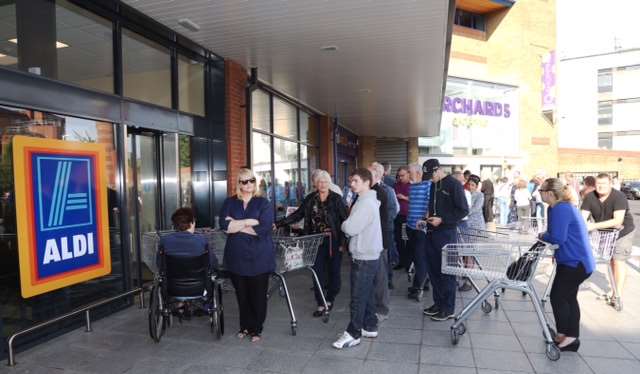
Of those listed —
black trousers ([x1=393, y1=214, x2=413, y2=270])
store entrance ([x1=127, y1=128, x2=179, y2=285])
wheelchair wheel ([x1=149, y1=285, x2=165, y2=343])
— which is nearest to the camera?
wheelchair wheel ([x1=149, y1=285, x2=165, y2=343])

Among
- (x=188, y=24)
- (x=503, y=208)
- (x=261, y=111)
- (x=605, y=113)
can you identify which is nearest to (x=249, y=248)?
(x=188, y=24)

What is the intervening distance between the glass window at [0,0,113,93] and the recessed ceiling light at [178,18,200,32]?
83 cm

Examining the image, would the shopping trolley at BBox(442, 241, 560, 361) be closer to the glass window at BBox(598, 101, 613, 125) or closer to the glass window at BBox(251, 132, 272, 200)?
the glass window at BBox(251, 132, 272, 200)

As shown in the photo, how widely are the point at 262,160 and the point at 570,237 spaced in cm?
623

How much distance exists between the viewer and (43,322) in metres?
4.32

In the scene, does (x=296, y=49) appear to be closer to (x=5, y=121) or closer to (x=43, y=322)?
(x=5, y=121)

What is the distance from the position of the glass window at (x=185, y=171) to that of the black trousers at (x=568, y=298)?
4.87 m

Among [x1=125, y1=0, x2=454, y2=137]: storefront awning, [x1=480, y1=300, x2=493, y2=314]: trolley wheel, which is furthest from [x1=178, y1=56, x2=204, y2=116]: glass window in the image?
[x1=480, y1=300, x2=493, y2=314]: trolley wheel

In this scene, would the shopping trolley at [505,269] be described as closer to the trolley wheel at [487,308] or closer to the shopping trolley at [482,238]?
the shopping trolley at [482,238]

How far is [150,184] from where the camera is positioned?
634cm

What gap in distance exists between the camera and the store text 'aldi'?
4.16 metres

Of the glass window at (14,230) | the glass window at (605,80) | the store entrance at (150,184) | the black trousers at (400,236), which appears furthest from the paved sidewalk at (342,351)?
the glass window at (605,80)

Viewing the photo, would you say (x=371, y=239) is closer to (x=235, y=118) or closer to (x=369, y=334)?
(x=369, y=334)

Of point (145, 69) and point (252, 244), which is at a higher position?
point (145, 69)
